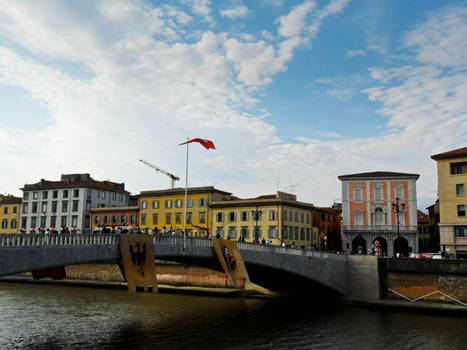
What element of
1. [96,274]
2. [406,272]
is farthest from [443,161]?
[96,274]

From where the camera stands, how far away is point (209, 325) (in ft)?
109

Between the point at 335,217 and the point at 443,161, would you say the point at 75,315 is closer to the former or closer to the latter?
the point at 443,161

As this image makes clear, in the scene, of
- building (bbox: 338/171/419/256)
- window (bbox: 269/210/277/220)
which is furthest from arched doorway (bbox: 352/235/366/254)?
window (bbox: 269/210/277/220)

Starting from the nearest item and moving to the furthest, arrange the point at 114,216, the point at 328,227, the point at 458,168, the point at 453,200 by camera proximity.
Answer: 1. the point at 453,200
2. the point at 458,168
3. the point at 328,227
4. the point at 114,216

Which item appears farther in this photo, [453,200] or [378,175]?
[378,175]

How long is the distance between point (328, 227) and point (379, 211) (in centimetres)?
1611

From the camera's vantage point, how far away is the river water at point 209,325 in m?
28.1

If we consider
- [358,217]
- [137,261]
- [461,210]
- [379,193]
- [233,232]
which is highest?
[379,193]

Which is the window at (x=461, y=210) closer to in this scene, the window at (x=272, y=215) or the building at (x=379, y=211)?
the building at (x=379, y=211)

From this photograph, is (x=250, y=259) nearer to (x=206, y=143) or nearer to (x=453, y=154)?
(x=206, y=143)

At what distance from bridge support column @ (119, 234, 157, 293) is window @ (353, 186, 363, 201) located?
46395mm

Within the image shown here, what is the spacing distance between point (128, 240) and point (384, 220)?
48932mm

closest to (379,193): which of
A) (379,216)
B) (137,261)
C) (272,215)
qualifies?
(379,216)

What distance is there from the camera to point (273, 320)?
36.7m
